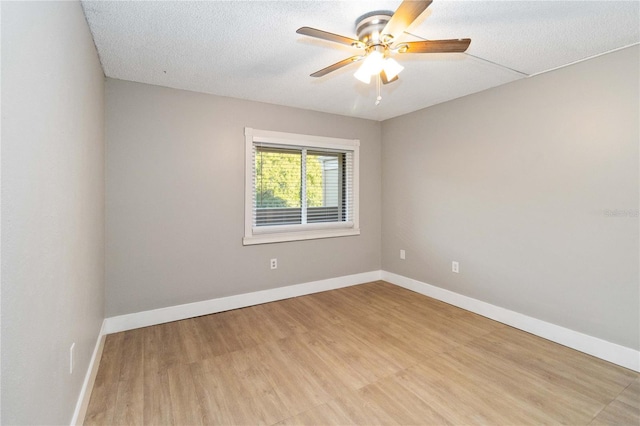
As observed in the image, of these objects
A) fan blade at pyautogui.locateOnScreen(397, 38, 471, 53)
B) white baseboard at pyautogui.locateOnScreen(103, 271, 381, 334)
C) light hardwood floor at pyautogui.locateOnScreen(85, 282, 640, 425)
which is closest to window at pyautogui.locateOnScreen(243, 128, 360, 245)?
white baseboard at pyautogui.locateOnScreen(103, 271, 381, 334)

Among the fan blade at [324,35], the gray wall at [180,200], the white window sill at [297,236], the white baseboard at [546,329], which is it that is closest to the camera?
the fan blade at [324,35]

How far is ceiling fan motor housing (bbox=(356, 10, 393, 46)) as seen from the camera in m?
1.74

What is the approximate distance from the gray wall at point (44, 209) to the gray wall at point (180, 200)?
91 cm

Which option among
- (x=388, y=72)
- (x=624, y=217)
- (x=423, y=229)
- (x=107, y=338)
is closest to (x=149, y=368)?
(x=107, y=338)

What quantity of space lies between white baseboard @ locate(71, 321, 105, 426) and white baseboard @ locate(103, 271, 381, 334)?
331 millimetres

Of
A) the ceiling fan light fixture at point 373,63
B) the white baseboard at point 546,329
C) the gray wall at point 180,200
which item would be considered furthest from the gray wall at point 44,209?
the white baseboard at point 546,329

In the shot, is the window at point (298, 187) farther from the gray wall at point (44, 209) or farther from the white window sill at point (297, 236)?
the gray wall at point (44, 209)

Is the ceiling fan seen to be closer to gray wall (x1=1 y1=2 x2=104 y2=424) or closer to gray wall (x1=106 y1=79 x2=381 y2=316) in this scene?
gray wall (x1=1 y1=2 x2=104 y2=424)

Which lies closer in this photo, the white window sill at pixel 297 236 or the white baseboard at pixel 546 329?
the white baseboard at pixel 546 329

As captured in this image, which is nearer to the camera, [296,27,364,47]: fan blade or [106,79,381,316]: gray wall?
[296,27,364,47]: fan blade

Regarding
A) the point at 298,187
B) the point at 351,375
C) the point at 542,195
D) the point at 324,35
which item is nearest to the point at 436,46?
the point at 324,35

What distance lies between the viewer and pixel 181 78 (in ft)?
8.99

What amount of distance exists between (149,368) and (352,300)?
217cm

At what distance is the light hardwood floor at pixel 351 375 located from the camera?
68.6 inches
